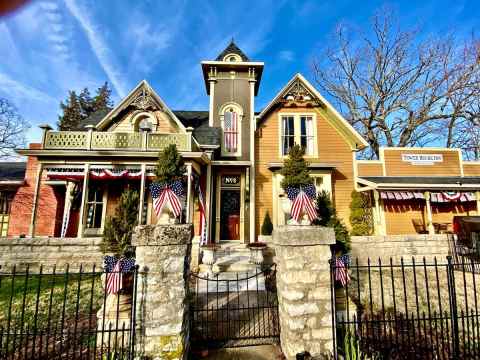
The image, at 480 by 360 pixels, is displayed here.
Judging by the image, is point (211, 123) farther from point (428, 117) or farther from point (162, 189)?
point (428, 117)

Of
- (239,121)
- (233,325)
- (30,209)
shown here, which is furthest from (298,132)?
(30,209)

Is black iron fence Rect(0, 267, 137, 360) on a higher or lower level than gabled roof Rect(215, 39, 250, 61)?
lower

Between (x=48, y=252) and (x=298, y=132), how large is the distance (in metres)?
11.9

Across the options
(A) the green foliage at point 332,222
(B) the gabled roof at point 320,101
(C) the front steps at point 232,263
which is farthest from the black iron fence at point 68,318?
(B) the gabled roof at point 320,101

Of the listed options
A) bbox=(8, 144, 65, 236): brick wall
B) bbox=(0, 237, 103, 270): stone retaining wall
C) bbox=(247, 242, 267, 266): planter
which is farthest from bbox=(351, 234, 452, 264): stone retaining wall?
bbox=(8, 144, 65, 236): brick wall

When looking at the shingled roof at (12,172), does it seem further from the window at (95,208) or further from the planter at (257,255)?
the planter at (257,255)

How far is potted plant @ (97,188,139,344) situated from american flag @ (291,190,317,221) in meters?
2.70

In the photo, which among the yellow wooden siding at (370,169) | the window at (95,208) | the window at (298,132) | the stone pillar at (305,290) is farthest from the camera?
the yellow wooden siding at (370,169)

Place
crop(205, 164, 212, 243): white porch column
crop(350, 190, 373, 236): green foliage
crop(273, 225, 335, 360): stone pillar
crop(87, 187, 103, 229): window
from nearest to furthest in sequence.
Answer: crop(273, 225, 335, 360): stone pillar, crop(205, 164, 212, 243): white porch column, crop(350, 190, 373, 236): green foliage, crop(87, 187, 103, 229): window

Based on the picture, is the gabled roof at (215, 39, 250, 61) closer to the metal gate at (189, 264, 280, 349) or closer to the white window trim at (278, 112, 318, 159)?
the white window trim at (278, 112, 318, 159)

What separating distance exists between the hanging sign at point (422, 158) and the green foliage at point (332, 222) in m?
11.4

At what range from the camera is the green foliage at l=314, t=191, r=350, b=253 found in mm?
4526

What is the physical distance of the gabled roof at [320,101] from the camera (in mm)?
12203

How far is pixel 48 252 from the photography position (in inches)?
340
